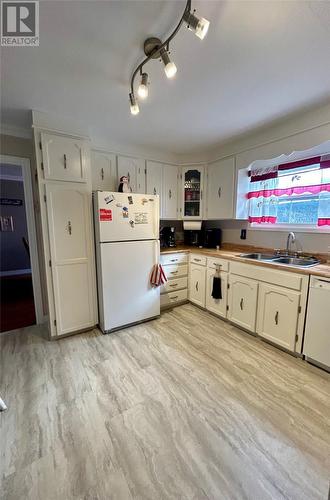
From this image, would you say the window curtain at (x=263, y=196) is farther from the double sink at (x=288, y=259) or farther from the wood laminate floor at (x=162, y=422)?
the wood laminate floor at (x=162, y=422)

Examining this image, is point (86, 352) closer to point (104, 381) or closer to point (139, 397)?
point (104, 381)

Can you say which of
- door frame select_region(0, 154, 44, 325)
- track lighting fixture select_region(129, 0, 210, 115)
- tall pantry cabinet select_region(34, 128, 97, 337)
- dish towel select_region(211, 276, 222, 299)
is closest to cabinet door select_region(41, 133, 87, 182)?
tall pantry cabinet select_region(34, 128, 97, 337)

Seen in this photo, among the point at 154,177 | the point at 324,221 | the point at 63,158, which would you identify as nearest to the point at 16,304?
the point at 63,158

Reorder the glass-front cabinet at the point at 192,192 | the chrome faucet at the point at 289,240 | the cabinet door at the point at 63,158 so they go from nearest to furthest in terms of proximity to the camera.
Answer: the cabinet door at the point at 63,158, the chrome faucet at the point at 289,240, the glass-front cabinet at the point at 192,192

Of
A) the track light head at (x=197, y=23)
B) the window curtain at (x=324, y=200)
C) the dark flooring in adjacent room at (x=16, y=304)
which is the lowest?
the dark flooring in adjacent room at (x=16, y=304)

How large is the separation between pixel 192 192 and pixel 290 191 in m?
1.37

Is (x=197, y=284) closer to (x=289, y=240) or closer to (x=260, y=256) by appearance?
(x=260, y=256)

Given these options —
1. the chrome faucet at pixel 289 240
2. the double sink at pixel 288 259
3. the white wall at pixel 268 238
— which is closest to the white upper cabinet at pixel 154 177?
the white wall at pixel 268 238

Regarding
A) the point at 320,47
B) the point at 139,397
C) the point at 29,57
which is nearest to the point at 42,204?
the point at 29,57

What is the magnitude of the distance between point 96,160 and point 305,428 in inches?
123

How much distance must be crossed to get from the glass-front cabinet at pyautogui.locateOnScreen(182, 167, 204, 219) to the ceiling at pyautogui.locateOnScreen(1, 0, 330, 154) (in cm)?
102

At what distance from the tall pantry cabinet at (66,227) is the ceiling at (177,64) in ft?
1.16

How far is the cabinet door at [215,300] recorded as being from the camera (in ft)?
8.68

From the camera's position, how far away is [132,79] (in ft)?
4.91
